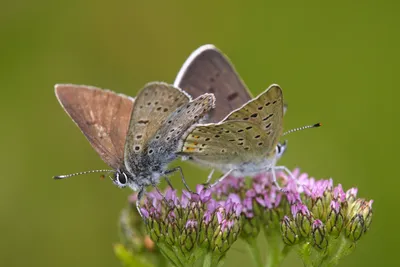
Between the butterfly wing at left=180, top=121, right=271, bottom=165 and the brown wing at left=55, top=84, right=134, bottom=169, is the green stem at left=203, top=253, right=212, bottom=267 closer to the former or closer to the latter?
the butterfly wing at left=180, top=121, right=271, bottom=165

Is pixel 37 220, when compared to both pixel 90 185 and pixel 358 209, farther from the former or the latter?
pixel 358 209

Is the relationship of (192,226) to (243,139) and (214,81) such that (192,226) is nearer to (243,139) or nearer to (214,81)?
(243,139)

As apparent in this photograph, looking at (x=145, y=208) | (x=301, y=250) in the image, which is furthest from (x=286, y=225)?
(x=145, y=208)

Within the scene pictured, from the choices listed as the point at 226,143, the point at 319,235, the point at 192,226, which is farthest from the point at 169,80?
the point at 319,235

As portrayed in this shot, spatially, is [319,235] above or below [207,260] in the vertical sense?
above

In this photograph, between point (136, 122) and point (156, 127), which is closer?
point (136, 122)

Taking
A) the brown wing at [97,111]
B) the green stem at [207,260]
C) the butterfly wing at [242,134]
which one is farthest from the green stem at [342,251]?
the brown wing at [97,111]

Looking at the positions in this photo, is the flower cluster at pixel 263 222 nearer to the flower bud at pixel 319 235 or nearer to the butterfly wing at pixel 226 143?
the flower bud at pixel 319 235
